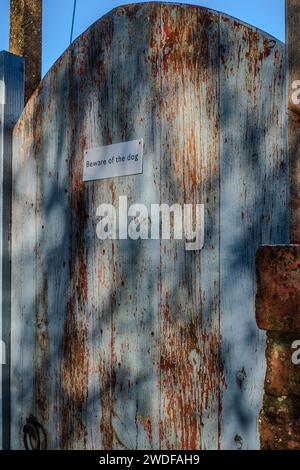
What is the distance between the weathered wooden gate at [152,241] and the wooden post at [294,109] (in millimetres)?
82

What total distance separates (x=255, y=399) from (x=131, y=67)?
1007 millimetres

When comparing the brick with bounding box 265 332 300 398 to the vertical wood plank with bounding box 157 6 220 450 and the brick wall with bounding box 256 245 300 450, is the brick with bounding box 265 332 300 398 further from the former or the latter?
the vertical wood plank with bounding box 157 6 220 450

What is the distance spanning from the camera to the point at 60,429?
195 centimetres

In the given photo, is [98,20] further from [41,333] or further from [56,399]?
[56,399]

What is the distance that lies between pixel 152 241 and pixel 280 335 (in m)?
0.60

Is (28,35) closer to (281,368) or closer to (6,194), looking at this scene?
(6,194)

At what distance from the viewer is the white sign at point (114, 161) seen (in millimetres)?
1726

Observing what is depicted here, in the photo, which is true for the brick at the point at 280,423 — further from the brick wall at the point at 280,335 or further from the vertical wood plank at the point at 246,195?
the vertical wood plank at the point at 246,195

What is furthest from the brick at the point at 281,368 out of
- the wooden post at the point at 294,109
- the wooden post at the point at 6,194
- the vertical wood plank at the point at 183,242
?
the wooden post at the point at 6,194

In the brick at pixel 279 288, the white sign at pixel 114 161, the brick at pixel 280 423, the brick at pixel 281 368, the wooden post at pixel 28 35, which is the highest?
the wooden post at pixel 28 35

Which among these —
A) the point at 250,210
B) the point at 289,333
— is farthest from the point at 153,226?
the point at 289,333

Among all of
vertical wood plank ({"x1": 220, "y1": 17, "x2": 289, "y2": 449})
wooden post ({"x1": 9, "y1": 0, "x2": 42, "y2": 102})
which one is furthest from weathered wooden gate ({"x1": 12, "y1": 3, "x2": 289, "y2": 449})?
wooden post ({"x1": 9, "y1": 0, "x2": 42, "y2": 102})

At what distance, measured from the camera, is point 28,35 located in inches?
202

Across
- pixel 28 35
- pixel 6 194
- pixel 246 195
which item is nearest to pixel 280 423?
pixel 246 195
